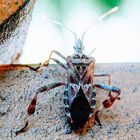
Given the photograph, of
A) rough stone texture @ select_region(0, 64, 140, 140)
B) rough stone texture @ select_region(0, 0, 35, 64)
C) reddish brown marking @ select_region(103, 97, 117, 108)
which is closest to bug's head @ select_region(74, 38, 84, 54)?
rough stone texture @ select_region(0, 64, 140, 140)

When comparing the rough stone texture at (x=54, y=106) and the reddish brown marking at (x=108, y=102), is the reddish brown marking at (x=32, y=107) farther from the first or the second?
the reddish brown marking at (x=108, y=102)

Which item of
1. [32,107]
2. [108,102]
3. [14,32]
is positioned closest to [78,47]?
[14,32]

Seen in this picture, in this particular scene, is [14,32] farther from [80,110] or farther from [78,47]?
[80,110]

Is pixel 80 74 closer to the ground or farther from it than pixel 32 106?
farther from it

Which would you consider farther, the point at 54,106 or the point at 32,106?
the point at 54,106

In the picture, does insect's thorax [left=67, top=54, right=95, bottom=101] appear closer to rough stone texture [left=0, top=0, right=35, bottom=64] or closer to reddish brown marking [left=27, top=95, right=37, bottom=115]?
reddish brown marking [left=27, top=95, right=37, bottom=115]

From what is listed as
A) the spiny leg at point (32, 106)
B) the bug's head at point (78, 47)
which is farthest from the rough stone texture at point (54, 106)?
the bug's head at point (78, 47)

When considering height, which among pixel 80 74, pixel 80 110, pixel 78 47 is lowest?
pixel 80 110
